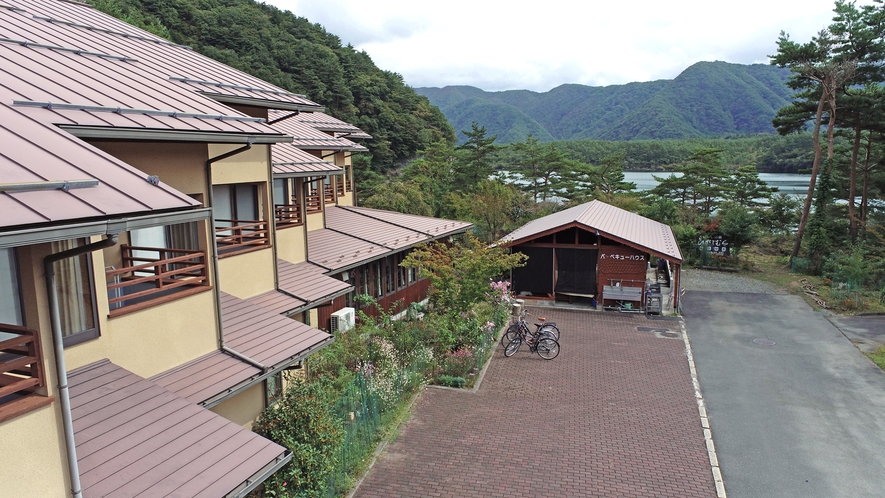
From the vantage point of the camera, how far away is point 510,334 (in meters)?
17.1

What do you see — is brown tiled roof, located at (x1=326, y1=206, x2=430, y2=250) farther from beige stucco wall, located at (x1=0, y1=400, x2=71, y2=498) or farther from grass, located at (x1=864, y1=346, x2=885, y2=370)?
grass, located at (x1=864, y1=346, x2=885, y2=370)

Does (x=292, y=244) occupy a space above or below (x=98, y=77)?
below

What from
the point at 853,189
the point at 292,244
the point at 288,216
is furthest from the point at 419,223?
the point at 853,189

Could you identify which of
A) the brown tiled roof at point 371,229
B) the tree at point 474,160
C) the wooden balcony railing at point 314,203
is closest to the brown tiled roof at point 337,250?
the brown tiled roof at point 371,229

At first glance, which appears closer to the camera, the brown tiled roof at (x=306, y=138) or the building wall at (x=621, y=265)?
the brown tiled roof at (x=306, y=138)

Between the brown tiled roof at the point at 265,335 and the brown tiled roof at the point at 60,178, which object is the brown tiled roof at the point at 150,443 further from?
the brown tiled roof at the point at 60,178

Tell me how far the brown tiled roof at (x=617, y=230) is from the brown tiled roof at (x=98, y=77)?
42.7ft

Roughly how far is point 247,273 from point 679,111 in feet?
449

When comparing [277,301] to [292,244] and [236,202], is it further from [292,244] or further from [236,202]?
[292,244]

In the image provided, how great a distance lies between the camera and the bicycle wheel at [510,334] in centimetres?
1576

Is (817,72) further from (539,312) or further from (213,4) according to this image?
(213,4)

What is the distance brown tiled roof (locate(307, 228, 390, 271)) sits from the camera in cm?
1441

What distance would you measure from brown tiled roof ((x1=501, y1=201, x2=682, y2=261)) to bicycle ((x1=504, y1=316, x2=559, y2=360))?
577 cm

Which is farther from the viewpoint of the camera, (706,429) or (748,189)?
(748,189)
